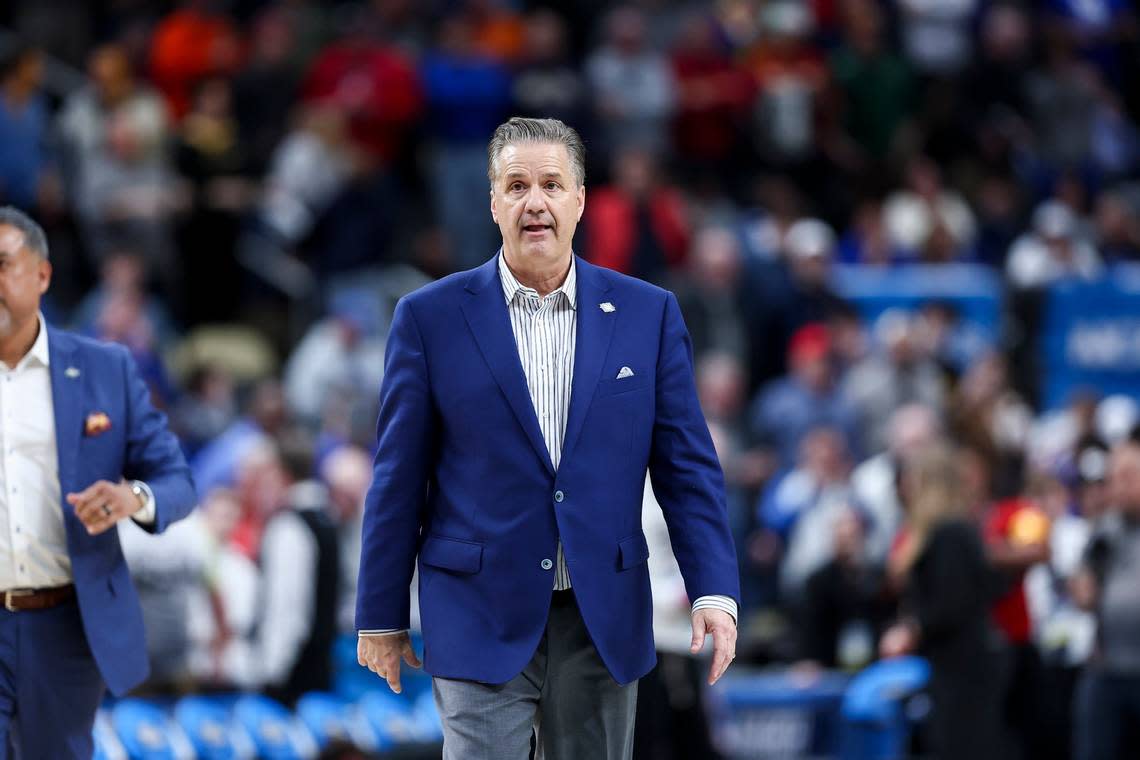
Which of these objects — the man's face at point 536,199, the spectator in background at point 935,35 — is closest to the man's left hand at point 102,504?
the man's face at point 536,199

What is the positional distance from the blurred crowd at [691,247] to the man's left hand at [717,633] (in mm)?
4577

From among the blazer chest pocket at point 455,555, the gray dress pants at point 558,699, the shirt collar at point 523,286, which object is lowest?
the gray dress pants at point 558,699

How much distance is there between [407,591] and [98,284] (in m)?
9.89

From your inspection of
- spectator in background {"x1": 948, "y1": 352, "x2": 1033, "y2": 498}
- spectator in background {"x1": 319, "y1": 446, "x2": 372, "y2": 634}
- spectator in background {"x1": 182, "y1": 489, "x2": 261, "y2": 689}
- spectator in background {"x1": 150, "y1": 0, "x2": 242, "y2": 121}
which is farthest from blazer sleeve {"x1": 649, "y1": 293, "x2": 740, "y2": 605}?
spectator in background {"x1": 150, "y1": 0, "x2": 242, "y2": 121}

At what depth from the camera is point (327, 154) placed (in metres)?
15.7

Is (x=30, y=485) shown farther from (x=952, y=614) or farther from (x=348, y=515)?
(x=952, y=614)

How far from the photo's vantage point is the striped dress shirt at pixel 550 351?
18.3ft

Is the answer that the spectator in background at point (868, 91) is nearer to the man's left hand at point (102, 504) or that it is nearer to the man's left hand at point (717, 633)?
the man's left hand at point (102, 504)

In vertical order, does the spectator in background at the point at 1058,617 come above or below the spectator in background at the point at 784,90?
below

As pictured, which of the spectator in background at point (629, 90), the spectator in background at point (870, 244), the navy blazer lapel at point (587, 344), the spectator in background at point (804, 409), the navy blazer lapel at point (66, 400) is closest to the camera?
the navy blazer lapel at point (587, 344)

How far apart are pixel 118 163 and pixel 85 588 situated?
9049mm

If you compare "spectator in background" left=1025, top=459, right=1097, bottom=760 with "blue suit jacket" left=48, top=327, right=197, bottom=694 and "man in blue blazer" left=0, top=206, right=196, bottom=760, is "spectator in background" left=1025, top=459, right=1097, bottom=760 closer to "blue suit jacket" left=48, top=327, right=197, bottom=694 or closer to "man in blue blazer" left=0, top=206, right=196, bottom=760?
"blue suit jacket" left=48, top=327, right=197, bottom=694

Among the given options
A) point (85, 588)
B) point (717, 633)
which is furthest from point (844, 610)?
point (717, 633)

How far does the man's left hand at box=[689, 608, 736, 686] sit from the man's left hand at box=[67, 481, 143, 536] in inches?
73.3
